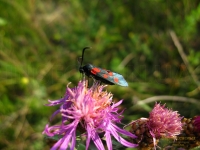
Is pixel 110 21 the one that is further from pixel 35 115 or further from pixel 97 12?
pixel 35 115

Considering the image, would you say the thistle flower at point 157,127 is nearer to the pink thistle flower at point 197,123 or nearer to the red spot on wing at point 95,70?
the pink thistle flower at point 197,123

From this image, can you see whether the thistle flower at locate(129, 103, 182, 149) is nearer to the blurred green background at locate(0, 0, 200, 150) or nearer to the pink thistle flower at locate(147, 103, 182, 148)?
the pink thistle flower at locate(147, 103, 182, 148)

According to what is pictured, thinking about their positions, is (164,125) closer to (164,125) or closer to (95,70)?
(164,125)

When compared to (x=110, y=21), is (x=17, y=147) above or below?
below

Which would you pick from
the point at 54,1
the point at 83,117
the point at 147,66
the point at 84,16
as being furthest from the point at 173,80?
the point at 54,1

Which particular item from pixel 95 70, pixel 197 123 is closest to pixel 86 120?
pixel 95 70

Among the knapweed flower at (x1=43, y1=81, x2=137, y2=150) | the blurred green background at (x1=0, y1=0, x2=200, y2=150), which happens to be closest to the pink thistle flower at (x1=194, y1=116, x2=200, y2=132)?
the knapweed flower at (x1=43, y1=81, x2=137, y2=150)
